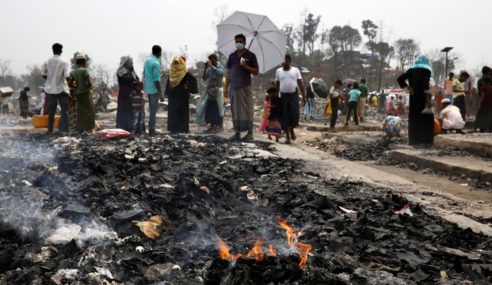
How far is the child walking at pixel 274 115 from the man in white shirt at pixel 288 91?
237mm

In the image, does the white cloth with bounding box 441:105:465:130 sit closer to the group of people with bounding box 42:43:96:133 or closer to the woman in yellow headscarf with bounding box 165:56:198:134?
the woman in yellow headscarf with bounding box 165:56:198:134

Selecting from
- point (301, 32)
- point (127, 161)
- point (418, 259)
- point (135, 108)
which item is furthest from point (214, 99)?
point (301, 32)

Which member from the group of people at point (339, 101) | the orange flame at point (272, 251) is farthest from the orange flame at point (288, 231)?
the group of people at point (339, 101)

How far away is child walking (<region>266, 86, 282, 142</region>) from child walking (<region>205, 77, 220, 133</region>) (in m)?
1.75

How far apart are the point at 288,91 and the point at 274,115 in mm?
662

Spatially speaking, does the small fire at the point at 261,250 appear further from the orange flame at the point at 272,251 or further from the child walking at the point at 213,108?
the child walking at the point at 213,108

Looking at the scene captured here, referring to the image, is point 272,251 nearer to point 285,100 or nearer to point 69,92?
point 285,100

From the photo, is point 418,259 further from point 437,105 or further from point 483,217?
point 437,105

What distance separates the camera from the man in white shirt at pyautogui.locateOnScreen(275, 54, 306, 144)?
891 centimetres

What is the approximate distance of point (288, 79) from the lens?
8.91m

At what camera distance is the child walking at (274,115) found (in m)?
9.38

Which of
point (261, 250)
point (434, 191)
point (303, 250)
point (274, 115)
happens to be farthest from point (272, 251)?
point (274, 115)

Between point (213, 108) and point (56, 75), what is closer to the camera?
point (56, 75)

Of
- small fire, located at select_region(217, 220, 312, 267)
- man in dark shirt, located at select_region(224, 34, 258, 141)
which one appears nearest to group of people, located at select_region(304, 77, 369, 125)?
man in dark shirt, located at select_region(224, 34, 258, 141)
